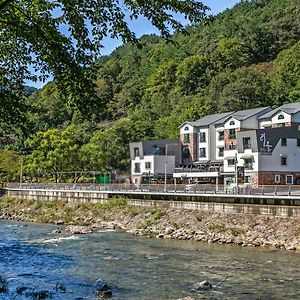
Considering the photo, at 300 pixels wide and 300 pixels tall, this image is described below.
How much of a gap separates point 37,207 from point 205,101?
46975 mm

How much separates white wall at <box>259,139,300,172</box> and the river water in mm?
21384

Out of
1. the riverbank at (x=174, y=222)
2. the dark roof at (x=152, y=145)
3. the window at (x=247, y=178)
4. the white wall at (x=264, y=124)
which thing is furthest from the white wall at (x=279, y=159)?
the dark roof at (x=152, y=145)

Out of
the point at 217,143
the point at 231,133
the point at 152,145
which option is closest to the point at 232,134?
the point at 231,133

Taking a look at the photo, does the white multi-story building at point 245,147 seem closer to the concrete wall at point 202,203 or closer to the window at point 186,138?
the window at point 186,138

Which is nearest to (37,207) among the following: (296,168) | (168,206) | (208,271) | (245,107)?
(168,206)

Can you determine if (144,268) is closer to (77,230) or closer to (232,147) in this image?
(77,230)

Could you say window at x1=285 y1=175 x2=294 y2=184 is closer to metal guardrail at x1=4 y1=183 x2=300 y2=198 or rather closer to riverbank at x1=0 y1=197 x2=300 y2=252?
metal guardrail at x1=4 y1=183 x2=300 y2=198

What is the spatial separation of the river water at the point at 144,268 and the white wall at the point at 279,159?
2138 centimetres

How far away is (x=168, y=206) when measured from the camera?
42.0m

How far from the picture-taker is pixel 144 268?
22797mm

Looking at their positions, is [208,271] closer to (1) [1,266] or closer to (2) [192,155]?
(1) [1,266]

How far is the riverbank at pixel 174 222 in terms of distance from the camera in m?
31.7

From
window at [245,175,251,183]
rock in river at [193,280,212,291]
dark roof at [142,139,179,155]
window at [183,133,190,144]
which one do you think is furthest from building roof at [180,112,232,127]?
rock in river at [193,280,212,291]

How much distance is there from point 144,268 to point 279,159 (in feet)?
108
